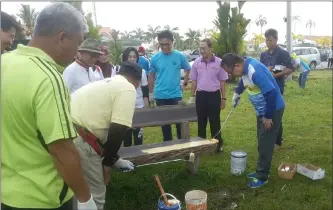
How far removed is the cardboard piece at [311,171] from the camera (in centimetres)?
382

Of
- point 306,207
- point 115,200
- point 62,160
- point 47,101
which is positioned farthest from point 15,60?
point 306,207

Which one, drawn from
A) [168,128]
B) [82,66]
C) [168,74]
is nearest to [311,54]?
[168,74]

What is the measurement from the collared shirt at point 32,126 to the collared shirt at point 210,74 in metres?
3.50

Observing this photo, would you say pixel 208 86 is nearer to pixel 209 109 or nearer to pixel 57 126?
pixel 209 109

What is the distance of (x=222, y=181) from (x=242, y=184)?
0.25 meters

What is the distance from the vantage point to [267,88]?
3.40 metres

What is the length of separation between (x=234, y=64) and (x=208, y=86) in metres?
1.36

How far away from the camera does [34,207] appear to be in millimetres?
1488

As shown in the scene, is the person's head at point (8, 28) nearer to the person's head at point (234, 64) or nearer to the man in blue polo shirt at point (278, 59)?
the person's head at point (234, 64)

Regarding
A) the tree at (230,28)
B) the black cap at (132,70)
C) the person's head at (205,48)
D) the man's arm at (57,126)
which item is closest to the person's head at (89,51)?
the black cap at (132,70)

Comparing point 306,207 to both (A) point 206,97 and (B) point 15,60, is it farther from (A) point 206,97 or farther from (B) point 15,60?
(B) point 15,60

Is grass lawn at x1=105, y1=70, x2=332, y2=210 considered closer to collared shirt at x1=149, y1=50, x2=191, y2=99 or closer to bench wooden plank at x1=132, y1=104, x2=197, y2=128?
bench wooden plank at x1=132, y1=104, x2=197, y2=128

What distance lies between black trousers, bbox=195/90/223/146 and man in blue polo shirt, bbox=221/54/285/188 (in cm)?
109

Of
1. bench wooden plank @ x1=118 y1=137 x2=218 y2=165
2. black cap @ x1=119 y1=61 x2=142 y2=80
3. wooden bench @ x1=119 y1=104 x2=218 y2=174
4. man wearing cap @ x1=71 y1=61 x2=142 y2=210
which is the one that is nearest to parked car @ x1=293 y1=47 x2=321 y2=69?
wooden bench @ x1=119 y1=104 x2=218 y2=174
